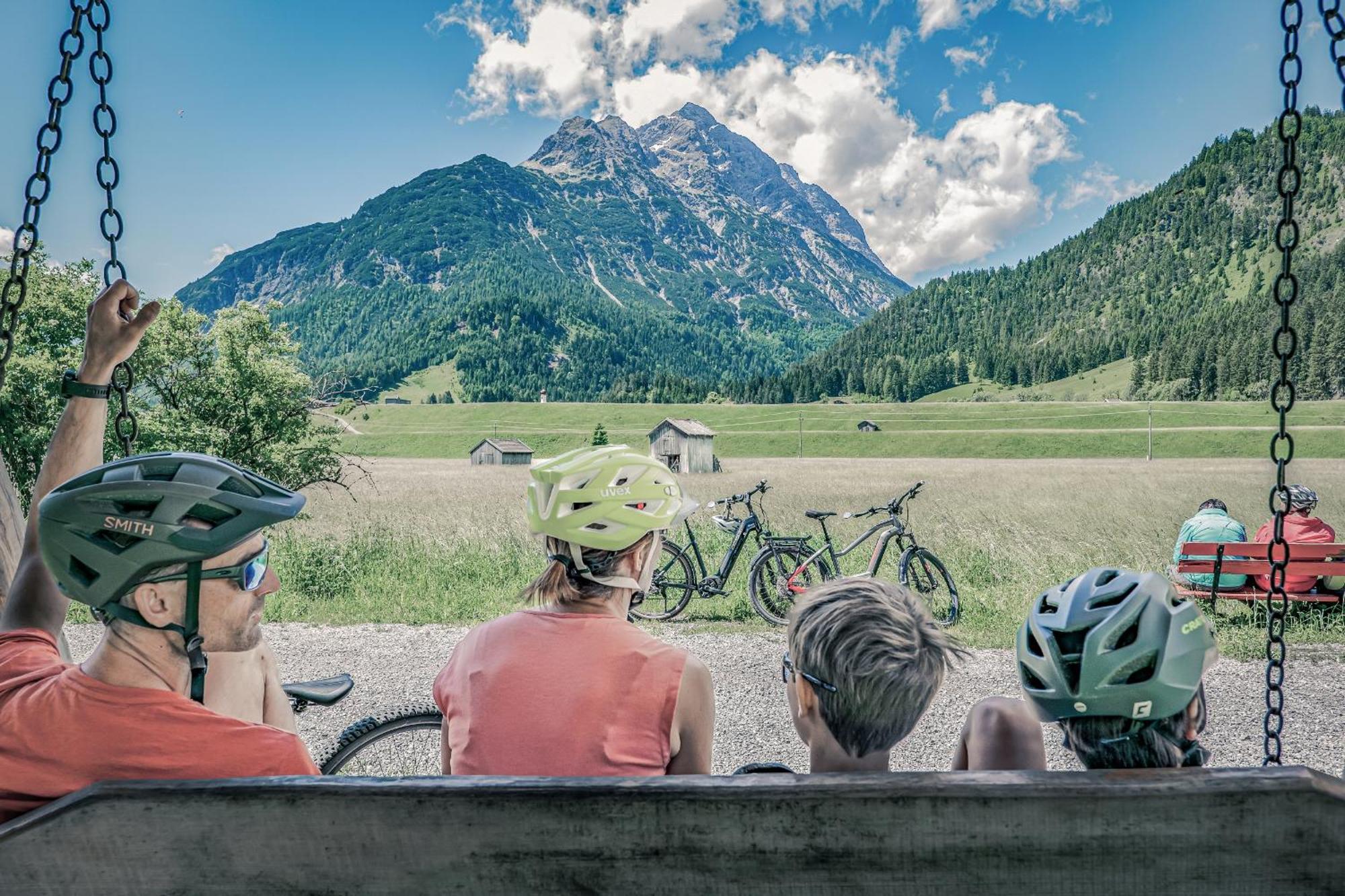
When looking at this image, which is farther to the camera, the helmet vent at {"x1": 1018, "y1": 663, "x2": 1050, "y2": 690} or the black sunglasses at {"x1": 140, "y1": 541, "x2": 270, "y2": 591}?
the helmet vent at {"x1": 1018, "y1": 663, "x2": 1050, "y2": 690}

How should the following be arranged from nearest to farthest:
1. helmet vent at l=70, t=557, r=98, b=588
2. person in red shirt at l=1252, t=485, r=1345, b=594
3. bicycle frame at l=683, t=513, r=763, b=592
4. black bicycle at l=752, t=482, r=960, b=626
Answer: helmet vent at l=70, t=557, r=98, b=588 < person in red shirt at l=1252, t=485, r=1345, b=594 < black bicycle at l=752, t=482, r=960, b=626 < bicycle frame at l=683, t=513, r=763, b=592

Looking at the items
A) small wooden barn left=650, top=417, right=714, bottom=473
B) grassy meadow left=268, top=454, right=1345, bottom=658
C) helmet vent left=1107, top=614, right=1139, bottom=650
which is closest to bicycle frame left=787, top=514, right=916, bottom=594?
grassy meadow left=268, top=454, right=1345, bottom=658

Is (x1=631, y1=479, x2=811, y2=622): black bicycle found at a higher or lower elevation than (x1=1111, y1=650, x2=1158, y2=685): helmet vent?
lower

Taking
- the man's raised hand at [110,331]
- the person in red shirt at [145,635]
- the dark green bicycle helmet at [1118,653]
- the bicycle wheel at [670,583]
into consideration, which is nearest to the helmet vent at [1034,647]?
the dark green bicycle helmet at [1118,653]

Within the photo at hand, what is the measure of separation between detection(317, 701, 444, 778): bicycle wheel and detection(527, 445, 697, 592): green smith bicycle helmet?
3.86ft

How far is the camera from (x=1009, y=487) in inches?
1394

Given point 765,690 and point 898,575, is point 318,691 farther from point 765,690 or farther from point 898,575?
point 898,575

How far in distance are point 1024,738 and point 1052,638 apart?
29 cm

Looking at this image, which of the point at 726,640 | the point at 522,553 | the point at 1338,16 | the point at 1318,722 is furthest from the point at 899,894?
the point at 522,553

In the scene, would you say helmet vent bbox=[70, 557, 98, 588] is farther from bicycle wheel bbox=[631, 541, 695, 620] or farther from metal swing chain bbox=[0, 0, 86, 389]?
bicycle wheel bbox=[631, 541, 695, 620]

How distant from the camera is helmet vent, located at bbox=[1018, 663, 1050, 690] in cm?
217

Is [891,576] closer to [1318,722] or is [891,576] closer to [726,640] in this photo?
[726,640]

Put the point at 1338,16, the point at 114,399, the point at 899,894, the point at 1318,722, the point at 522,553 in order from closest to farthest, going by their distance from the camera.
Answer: the point at 899,894, the point at 1338,16, the point at 114,399, the point at 1318,722, the point at 522,553

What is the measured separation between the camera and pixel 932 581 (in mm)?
9703
